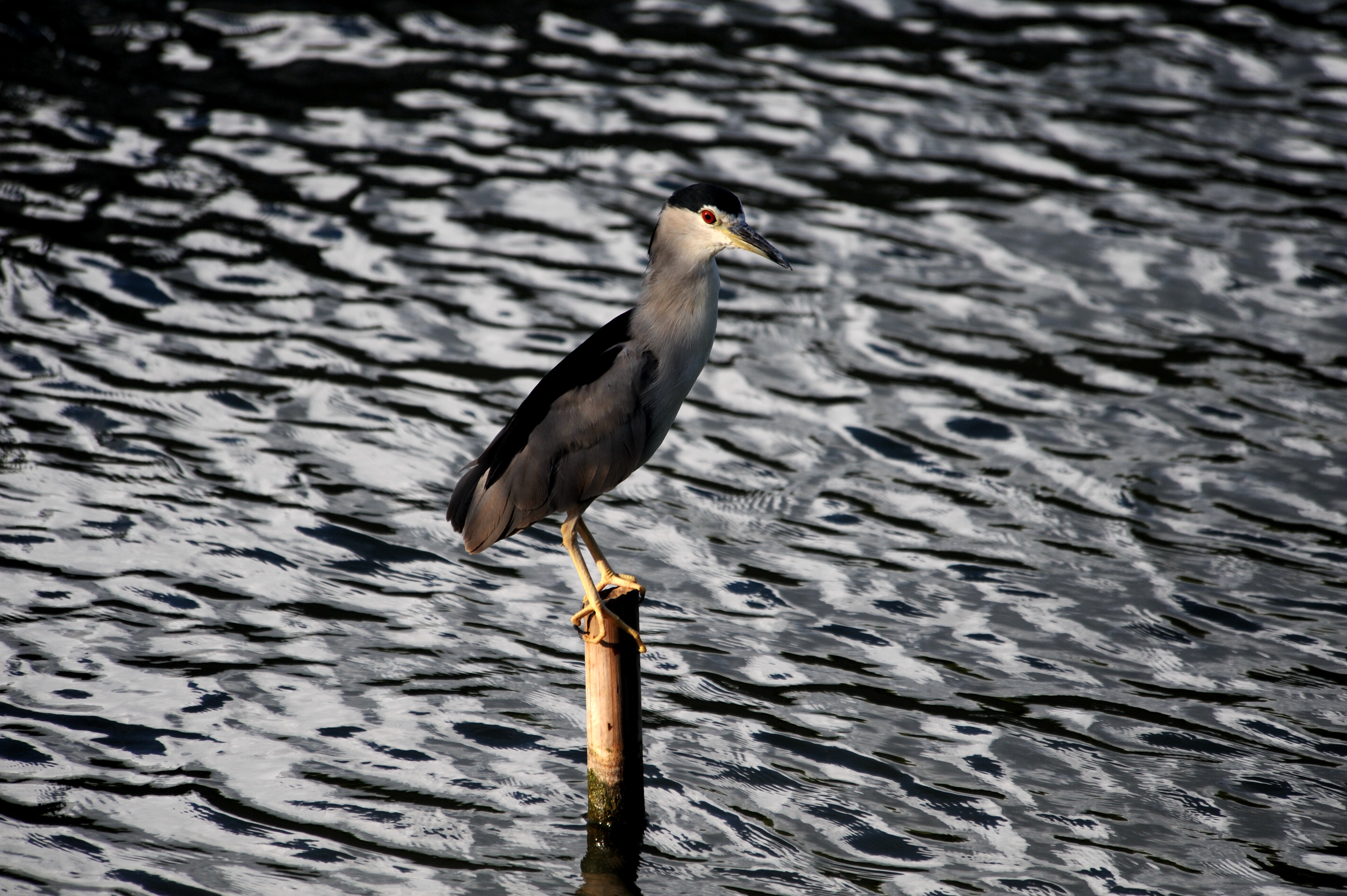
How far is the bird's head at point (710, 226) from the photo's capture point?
17.8 feet

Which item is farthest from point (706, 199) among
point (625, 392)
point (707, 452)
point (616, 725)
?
point (707, 452)

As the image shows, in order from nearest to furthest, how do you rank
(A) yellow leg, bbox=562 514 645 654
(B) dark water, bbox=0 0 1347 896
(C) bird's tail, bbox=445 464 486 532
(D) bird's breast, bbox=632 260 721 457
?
(A) yellow leg, bbox=562 514 645 654 → (D) bird's breast, bbox=632 260 721 457 → (C) bird's tail, bbox=445 464 486 532 → (B) dark water, bbox=0 0 1347 896

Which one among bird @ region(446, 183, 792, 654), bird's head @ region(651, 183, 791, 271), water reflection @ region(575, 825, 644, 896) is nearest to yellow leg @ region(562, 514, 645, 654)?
bird @ region(446, 183, 792, 654)

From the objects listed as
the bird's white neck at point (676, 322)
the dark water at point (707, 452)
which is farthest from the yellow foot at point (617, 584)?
the dark water at point (707, 452)

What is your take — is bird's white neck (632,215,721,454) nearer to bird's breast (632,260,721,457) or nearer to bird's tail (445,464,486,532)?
bird's breast (632,260,721,457)

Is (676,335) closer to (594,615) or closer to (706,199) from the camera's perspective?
(706,199)

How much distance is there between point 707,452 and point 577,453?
3.35m

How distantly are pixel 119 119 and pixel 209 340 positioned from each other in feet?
14.0

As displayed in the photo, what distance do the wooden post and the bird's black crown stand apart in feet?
5.24

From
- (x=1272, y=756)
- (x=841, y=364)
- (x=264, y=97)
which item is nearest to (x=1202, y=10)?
(x=841, y=364)

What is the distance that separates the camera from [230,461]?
8.23 m

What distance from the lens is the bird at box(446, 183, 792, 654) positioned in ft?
17.8

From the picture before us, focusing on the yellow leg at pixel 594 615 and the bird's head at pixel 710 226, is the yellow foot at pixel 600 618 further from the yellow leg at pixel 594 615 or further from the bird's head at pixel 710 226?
the bird's head at pixel 710 226

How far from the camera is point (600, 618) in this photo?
5.11 meters
